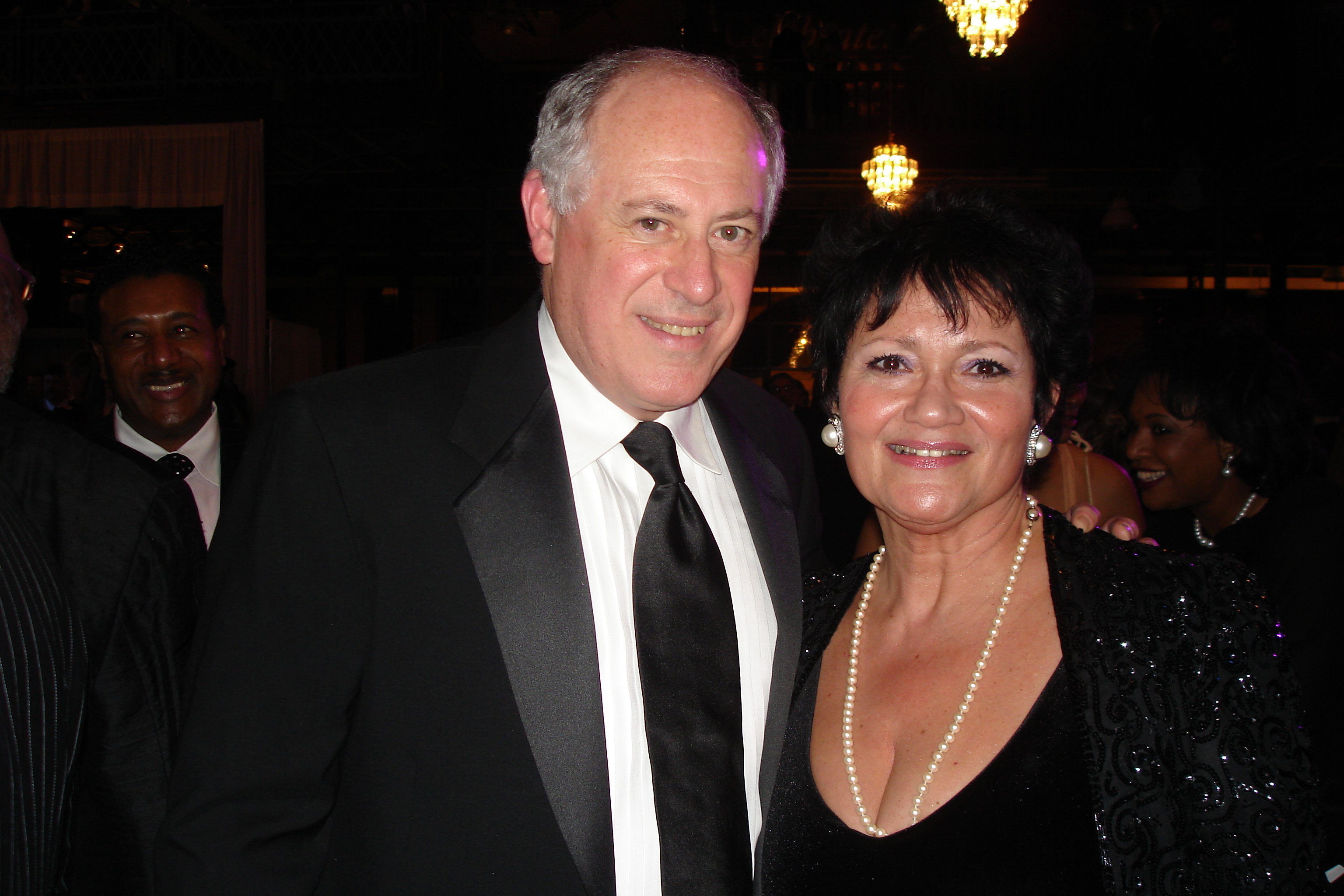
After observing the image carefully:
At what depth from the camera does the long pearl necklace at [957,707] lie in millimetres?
1532

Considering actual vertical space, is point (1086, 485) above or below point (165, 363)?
below

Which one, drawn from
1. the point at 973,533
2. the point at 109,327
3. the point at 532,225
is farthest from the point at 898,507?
the point at 109,327

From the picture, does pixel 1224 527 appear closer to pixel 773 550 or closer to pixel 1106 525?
pixel 1106 525

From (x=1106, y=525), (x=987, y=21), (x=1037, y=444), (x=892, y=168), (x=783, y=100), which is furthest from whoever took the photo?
(x=783, y=100)

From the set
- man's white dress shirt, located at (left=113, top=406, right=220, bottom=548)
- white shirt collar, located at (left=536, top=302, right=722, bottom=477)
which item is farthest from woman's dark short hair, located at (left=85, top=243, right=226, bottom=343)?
white shirt collar, located at (left=536, top=302, right=722, bottom=477)

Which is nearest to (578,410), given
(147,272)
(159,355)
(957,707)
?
(957,707)

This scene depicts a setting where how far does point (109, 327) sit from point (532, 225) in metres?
1.79

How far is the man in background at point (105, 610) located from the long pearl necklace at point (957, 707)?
1.16 meters

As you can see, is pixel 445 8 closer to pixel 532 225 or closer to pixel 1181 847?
pixel 532 225

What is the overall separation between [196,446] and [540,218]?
1700mm

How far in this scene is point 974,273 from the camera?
1599mm

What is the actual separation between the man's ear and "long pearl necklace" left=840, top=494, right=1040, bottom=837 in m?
0.90

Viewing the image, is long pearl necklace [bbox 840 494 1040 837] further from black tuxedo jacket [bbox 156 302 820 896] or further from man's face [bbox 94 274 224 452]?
man's face [bbox 94 274 224 452]

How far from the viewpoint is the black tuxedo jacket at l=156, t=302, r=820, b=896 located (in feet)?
3.84
